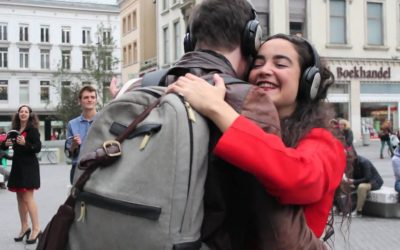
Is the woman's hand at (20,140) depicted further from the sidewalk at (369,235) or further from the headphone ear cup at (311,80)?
the headphone ear cup at (311,80)

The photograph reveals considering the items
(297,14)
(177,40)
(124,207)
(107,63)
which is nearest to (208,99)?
(124,207)

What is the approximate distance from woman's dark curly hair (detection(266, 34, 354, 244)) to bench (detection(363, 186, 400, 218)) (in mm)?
7977

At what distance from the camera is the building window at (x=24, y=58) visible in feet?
210

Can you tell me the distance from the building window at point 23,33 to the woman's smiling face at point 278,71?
65574 mm

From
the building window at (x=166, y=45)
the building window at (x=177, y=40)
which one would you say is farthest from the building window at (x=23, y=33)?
the building window at (x=177, y=40)

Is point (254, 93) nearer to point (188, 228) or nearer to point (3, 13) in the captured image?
point (188, 228)


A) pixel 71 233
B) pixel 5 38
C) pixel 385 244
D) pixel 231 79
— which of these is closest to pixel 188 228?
pixel 71 233

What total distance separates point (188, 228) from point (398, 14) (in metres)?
35.6

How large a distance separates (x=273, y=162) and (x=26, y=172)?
6.67 m

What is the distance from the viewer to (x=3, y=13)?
207 ft

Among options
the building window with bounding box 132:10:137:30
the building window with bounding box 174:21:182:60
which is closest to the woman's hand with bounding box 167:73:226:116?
the building window with bounding box 174:21:182:60

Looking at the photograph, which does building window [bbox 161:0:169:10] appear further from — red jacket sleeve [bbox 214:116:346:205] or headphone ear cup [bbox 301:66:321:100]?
red jacket sleeve [bbox 214:116:346:205]

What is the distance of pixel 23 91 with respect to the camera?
211ft

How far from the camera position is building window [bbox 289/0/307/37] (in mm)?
32156
